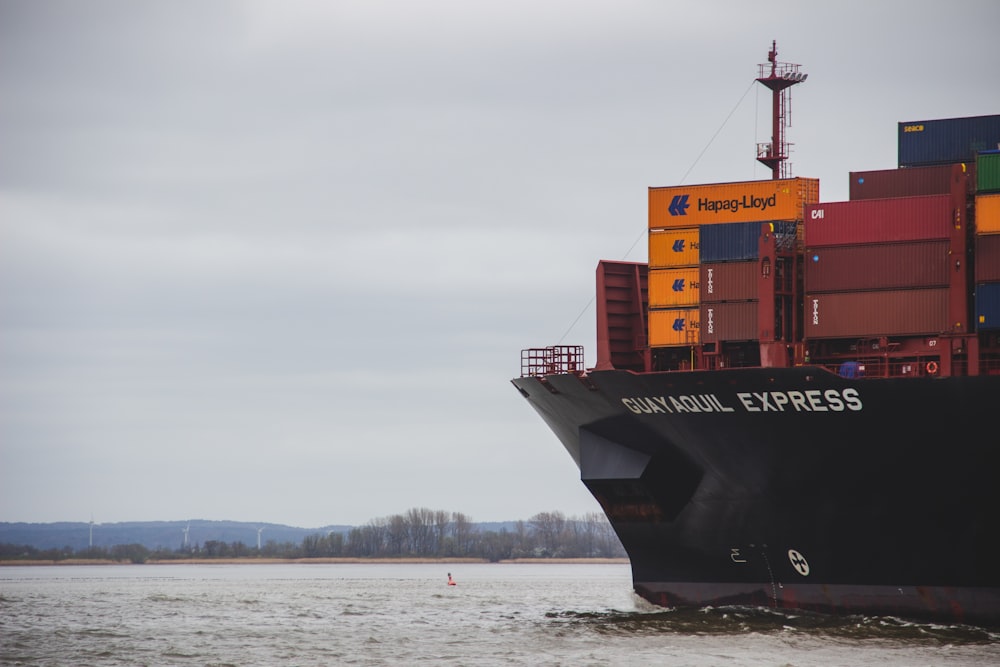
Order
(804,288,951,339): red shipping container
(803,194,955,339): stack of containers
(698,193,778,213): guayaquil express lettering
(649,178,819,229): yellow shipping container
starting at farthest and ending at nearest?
(698,193,778,213): guayaquil express lettering < (649,178,819,229): yellow shipping container < (803,194,955,339): stack of containers < (804,288,951,339): red shipping container

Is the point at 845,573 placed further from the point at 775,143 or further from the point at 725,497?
the point at 775,143

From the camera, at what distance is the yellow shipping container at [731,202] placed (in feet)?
132

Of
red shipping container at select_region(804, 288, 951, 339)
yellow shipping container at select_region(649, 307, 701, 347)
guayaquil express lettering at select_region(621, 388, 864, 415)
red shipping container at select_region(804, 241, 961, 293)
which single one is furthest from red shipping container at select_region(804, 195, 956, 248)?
guayaquil express lettering at select_region(621, 388, 864, 415)

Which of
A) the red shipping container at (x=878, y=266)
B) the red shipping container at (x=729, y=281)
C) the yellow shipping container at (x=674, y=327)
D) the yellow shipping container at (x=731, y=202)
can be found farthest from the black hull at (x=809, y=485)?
the yellow shipping container at (x=731, y=202)

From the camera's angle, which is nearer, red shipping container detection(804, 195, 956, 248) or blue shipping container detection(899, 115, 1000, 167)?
red shipping container detection(804, 195, 956, 248)

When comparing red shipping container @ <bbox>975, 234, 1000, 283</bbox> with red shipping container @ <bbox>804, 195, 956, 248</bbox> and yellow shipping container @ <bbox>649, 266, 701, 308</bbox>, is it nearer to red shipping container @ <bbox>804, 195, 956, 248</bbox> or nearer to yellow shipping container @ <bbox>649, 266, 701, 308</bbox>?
red shipping container @ <bbox>804, 195, 956, 248</bbox>

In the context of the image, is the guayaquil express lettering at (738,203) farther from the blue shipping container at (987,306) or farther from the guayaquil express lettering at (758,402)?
the blue shipping container at (987,306)

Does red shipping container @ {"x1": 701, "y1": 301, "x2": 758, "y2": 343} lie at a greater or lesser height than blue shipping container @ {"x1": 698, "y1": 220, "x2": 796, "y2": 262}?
lesser

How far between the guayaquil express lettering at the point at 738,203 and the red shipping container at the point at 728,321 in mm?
3389

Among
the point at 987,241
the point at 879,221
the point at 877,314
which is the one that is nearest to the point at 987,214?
the point at 987,241

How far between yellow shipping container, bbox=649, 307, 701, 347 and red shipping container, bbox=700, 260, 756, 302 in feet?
3.88

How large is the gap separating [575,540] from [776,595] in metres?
143

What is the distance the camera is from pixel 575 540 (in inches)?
7101

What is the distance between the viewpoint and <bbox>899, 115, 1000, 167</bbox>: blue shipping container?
39.8 meters
